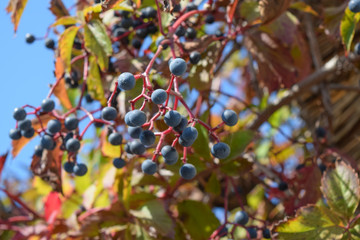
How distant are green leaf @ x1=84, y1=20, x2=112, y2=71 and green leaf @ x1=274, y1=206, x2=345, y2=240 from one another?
1.91 feet

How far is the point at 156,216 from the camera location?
1133mm

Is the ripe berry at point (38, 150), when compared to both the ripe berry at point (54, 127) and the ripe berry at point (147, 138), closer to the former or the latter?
the ripe berry at point (54, 127)

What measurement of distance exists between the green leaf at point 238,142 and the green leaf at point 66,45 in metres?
0.47

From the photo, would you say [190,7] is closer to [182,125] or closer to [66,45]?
[66,45]

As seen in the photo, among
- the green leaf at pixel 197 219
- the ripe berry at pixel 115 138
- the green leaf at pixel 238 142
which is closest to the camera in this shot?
the ripe berry at pixel 115 138

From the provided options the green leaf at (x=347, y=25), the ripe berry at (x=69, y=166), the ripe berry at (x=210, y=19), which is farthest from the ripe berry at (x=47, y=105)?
the green leaf at (x=347, y=25)

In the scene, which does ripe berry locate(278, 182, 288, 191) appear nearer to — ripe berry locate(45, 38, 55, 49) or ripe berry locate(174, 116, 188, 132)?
ripe berry locate(174, 116, 188, 132)

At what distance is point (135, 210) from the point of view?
1.18 metres

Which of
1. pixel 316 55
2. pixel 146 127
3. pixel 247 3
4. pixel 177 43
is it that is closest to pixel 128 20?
pixel 177 43

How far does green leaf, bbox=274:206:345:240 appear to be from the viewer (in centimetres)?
93

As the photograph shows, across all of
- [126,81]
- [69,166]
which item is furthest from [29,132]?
[126,81]

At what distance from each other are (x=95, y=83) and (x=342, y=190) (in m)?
0.68

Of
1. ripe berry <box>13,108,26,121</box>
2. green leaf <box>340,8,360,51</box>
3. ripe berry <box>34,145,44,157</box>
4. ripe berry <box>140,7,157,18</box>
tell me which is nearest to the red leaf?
ripe berry <box>34,145,44,157</box>

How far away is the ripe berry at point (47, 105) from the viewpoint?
107cm
